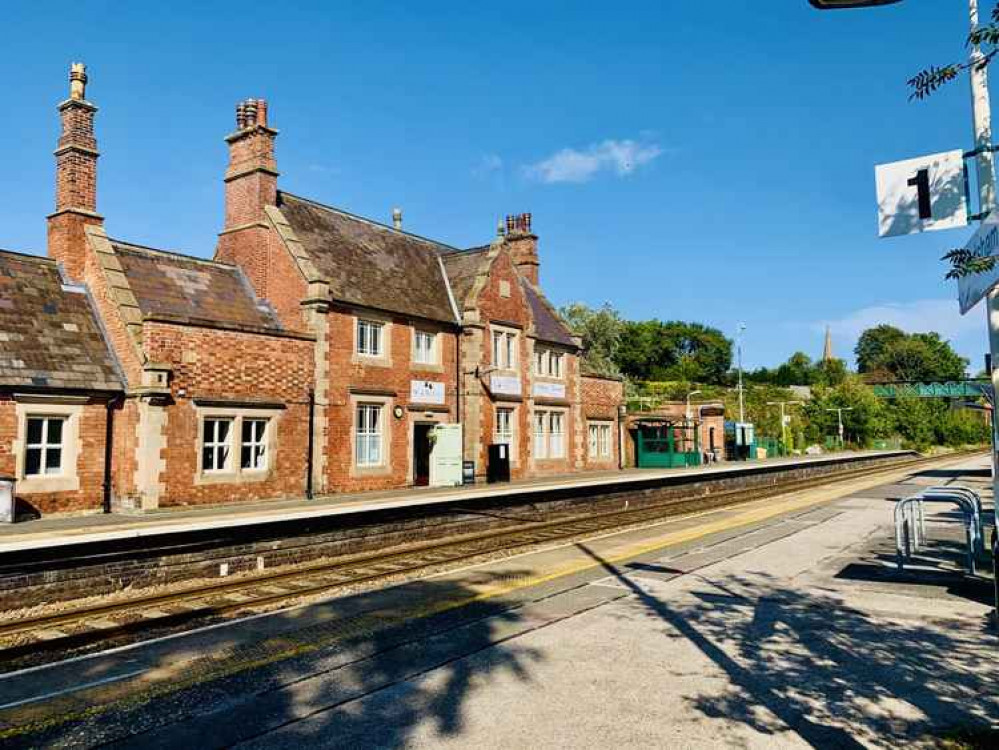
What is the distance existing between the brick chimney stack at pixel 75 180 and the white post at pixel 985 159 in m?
21.6

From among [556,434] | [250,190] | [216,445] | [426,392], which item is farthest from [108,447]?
[556,434]

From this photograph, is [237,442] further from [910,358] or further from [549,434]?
[910,358]

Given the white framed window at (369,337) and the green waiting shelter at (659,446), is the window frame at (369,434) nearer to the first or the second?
the white framed window at (369,337)

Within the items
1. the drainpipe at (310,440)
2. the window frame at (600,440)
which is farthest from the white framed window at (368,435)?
the window frame at (600,440)

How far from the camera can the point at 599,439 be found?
3706 cm

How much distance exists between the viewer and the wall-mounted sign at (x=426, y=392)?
2617 centimetres

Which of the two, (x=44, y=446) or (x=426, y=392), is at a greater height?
(x=426, y=392)

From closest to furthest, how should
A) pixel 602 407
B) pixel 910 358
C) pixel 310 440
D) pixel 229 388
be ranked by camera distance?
pixel 229 388, pixel 310 440, pixel 602 407, pixel 910 358

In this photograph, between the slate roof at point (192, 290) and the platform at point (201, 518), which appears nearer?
the platform at point (201, 518)

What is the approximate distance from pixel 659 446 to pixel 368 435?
69.3 ft

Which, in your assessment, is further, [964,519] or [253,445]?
[253,445]

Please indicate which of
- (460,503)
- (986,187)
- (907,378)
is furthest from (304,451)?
(907,378)

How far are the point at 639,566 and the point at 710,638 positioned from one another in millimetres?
4626

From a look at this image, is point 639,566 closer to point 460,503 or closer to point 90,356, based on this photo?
point 460,503
